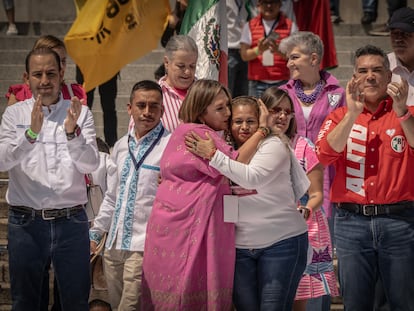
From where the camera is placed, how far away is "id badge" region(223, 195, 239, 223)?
617 centimetres

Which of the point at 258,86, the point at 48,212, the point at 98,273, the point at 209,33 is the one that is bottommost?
the point at 98,273

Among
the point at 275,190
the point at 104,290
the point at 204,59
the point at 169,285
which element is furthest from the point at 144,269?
the point at 204,59

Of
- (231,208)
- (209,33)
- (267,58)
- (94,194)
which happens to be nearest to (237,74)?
(267,58)

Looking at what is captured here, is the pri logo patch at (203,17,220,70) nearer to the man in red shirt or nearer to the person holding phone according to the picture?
the person holding phone

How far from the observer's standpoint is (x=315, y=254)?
7012mm

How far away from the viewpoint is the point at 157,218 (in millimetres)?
6234

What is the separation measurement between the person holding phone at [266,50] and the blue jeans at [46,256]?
389cm

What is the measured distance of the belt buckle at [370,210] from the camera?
6438 millimetres

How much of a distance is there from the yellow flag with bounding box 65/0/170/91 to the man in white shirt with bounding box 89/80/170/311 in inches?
87.8

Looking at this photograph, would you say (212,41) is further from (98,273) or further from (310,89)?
(98,273)

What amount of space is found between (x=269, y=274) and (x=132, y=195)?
1.09 m

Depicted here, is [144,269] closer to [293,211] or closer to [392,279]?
[293,211]

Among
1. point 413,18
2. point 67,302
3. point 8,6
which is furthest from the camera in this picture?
point 8,6

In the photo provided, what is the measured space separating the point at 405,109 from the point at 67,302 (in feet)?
7.71
